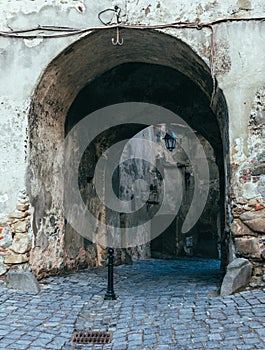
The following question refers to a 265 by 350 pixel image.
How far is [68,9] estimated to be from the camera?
5004mm

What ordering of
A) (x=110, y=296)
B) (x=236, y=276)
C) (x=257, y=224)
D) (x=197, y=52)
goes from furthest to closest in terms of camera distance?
(x=197, y=52), (x=110, y=296), (x=257, y=224), (x=236, y=276)

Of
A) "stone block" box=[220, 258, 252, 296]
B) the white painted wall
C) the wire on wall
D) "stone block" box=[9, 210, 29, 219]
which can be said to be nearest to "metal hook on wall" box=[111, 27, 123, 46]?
the wire on wall

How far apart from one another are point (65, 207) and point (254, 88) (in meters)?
3.01

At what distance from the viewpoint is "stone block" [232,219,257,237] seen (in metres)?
4.34

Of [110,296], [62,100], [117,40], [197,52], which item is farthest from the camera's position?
[62,100]

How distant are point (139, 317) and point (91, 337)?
52cm

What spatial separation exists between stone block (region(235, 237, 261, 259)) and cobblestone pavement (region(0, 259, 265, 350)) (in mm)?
375

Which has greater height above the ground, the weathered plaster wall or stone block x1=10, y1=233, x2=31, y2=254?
the weathered plaster wall

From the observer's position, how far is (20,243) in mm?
4770

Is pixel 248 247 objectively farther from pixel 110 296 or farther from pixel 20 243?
pixel 20 243

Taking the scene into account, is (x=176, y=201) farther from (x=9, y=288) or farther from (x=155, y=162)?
(x=9, y=288)

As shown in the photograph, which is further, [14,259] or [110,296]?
[14,259]

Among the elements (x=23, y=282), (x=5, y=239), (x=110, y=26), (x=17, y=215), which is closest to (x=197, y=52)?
(x=110, y=26)

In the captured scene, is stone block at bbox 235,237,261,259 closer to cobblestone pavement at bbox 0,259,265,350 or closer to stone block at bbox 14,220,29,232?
cobblestone pavement at bbox 0,259,265,350
